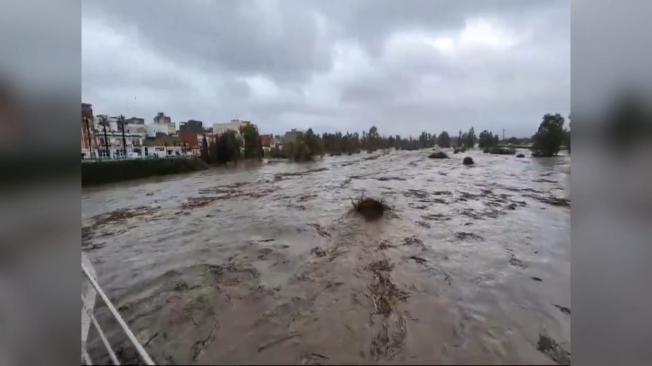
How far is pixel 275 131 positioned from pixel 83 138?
2.38ft

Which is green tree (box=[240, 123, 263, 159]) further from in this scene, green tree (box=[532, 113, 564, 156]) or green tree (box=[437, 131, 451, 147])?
green tree (box=[532, 113, 564, 156])

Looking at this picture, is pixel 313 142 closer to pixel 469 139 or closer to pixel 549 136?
pixel 469 139

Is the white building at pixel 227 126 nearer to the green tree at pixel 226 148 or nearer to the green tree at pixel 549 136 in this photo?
the green tree at pixel 226 148

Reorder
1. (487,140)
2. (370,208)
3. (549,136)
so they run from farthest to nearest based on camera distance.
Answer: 1. (370,208)
2. (487,140)
3. (549,136)

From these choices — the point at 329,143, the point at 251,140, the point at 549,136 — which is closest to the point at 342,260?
the point at 329,143

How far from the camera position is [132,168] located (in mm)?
1391

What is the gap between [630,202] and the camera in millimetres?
733

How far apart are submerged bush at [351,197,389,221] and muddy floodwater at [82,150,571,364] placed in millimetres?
32

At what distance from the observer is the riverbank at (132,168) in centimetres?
122

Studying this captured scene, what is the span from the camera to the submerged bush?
139cm

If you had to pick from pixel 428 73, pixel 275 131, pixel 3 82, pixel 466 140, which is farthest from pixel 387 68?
pixel 3 82

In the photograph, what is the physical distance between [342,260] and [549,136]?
3.01 ft

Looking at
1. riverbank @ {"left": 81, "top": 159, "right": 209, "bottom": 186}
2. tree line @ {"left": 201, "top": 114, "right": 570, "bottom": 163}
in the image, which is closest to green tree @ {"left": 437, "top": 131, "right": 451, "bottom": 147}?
tree line @ {"left": 201, "top": 114, "right": 570, "bottom": 163}

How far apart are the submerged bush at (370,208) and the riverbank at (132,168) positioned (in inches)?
29.3
